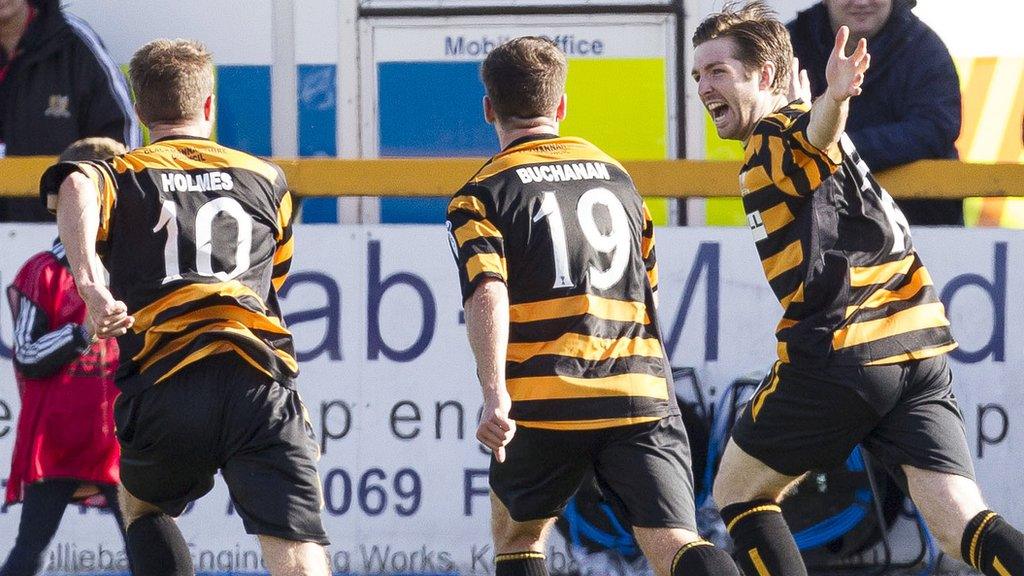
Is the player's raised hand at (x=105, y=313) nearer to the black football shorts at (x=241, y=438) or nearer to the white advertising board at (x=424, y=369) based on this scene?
the black football shorts at (x=241, y=438)

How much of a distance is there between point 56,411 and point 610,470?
206cm

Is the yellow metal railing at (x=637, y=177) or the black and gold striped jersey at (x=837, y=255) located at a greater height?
the yellow metal railing at (x=637, y=177)

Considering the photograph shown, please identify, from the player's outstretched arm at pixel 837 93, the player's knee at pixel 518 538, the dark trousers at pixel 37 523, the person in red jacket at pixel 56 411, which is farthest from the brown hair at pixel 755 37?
the dark trousers at pixel 37 523

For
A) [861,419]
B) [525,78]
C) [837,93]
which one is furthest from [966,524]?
[525,78]

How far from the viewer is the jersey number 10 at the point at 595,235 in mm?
4062

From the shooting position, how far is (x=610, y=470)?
13.5 ft

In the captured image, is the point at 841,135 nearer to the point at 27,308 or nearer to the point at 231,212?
the point at 231,212

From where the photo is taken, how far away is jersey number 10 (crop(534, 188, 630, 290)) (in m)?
4.06

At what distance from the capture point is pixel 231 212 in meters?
4.14

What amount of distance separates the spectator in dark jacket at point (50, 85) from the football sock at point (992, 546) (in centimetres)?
408

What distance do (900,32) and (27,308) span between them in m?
3.52

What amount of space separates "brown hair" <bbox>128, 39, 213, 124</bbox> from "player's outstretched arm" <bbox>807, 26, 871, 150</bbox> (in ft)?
5.29

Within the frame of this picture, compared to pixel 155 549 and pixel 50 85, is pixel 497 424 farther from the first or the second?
pixel 50 85

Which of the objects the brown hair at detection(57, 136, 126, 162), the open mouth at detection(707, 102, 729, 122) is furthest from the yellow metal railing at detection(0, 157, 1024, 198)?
the open mouth at detection(707, 102, 729, 122)
